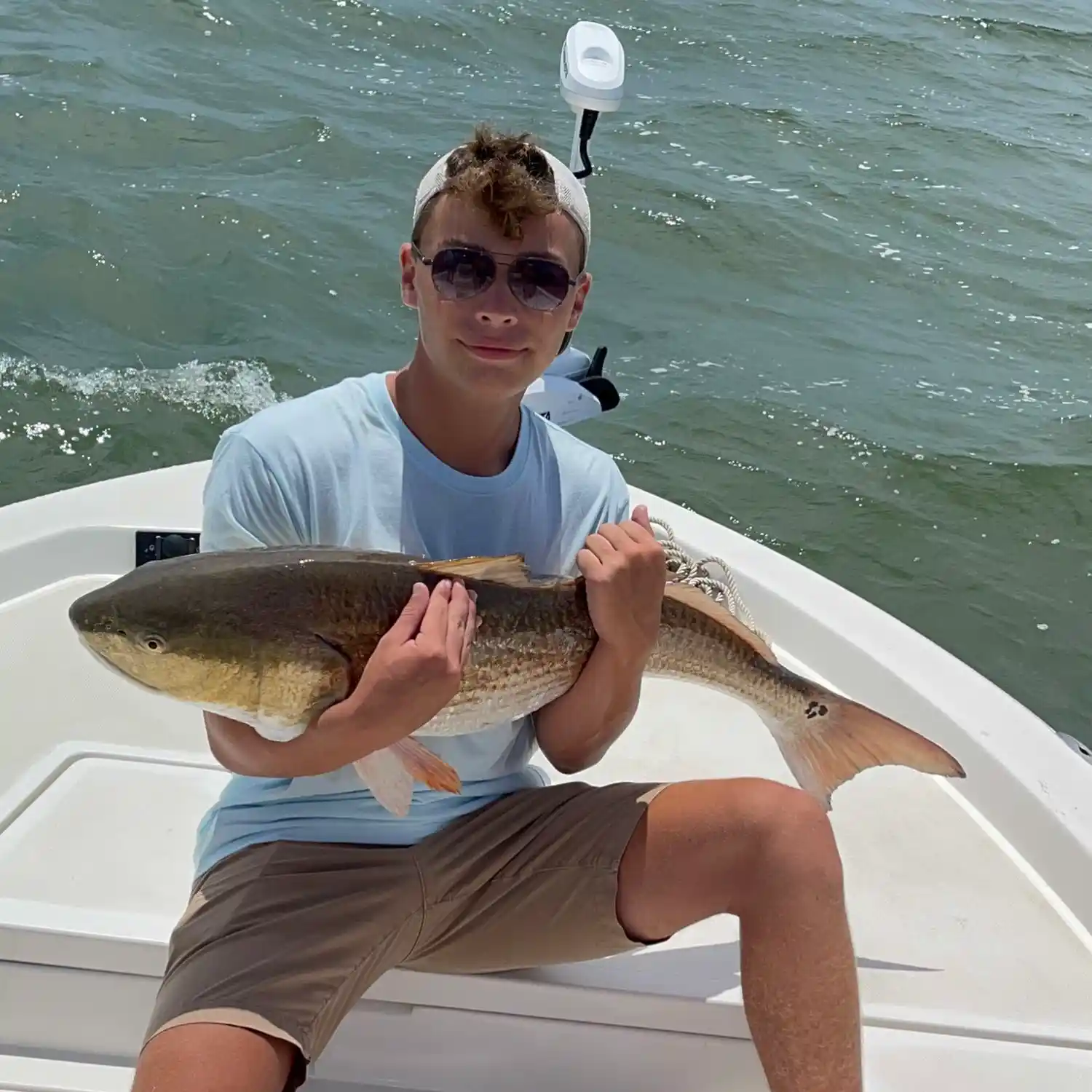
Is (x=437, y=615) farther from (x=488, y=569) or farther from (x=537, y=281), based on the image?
(x=537, y=281)

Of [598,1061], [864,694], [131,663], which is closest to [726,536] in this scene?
[864,694]

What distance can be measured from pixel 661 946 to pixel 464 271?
4.77 ft

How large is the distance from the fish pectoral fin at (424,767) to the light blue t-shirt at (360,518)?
313mm

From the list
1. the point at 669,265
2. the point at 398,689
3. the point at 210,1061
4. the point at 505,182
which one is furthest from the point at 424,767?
the point at 669,265

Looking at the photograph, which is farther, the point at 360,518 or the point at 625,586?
the point at 360,518

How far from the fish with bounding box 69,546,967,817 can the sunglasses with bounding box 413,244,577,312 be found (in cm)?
52

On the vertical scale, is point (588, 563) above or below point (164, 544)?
above

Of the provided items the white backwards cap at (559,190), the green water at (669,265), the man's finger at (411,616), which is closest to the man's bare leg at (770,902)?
the man's finger at (411,616)

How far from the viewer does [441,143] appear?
38.2ft

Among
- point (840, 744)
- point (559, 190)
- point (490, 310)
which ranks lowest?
point (840, 744)

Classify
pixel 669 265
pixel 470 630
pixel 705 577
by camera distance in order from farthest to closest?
pixel 669 265
pixel 705 577
pixel 470 630

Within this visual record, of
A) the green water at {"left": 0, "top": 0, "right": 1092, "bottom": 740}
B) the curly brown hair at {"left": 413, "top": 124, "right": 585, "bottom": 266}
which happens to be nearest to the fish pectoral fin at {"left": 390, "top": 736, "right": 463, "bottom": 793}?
the curly brown hair at {"left": 413, "top": 124, "right": 585, "bottom": 266}

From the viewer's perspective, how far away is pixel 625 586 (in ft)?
7.06

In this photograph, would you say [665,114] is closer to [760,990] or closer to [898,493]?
[898,493]
